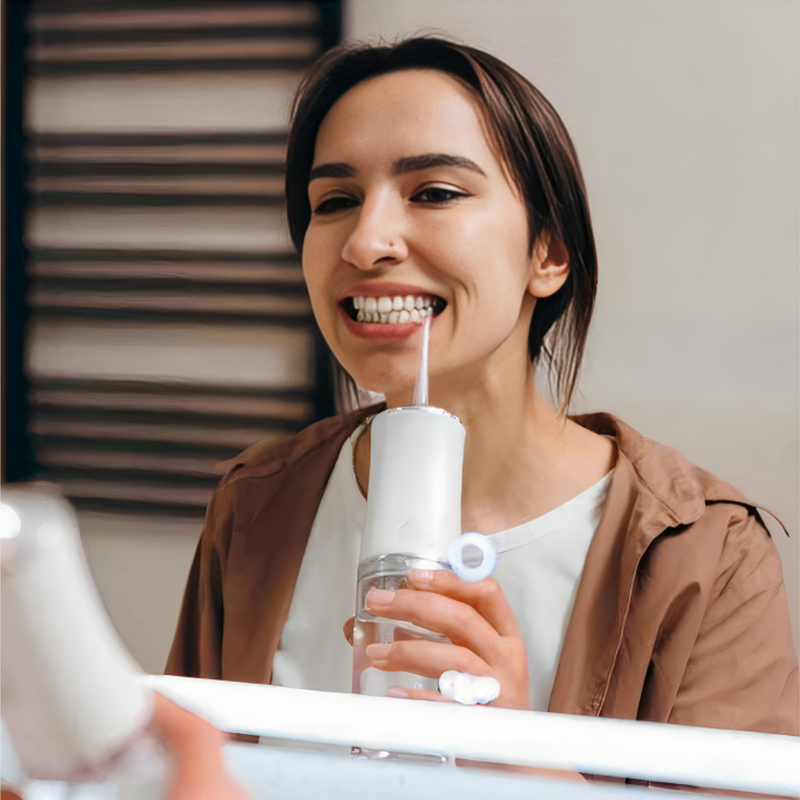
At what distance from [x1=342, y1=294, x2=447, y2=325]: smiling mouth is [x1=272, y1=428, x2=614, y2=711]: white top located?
10 cm

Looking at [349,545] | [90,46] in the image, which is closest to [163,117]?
[90,46]

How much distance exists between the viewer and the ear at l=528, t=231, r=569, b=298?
2.23 ft

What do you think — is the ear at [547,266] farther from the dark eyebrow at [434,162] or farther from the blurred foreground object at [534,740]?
the blurred foreground object at [534,740]

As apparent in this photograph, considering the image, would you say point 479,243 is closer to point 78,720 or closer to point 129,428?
point 129,428

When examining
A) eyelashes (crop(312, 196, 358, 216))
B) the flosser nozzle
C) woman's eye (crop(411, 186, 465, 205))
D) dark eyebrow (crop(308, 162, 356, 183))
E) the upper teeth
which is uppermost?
dark eyebrow (crop(308, 162, 356, 183))

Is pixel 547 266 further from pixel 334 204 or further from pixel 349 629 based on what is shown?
pixel 349 629

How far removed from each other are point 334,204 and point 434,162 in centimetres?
9

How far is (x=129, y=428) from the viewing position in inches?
29.5

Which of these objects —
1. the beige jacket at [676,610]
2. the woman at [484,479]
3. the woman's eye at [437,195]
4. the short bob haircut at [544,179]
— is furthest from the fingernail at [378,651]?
the woman's eye at [437,195]

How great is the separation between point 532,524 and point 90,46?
0.57 m

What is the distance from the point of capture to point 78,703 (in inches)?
25.6

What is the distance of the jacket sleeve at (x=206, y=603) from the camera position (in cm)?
72

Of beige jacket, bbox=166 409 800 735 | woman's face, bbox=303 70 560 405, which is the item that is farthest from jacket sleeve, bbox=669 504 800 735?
woman's face, bbox=303 70 560 405

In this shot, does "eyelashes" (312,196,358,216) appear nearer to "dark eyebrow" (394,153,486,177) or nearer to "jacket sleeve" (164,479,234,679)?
"dark eyebrow" (394,153,486,177)
